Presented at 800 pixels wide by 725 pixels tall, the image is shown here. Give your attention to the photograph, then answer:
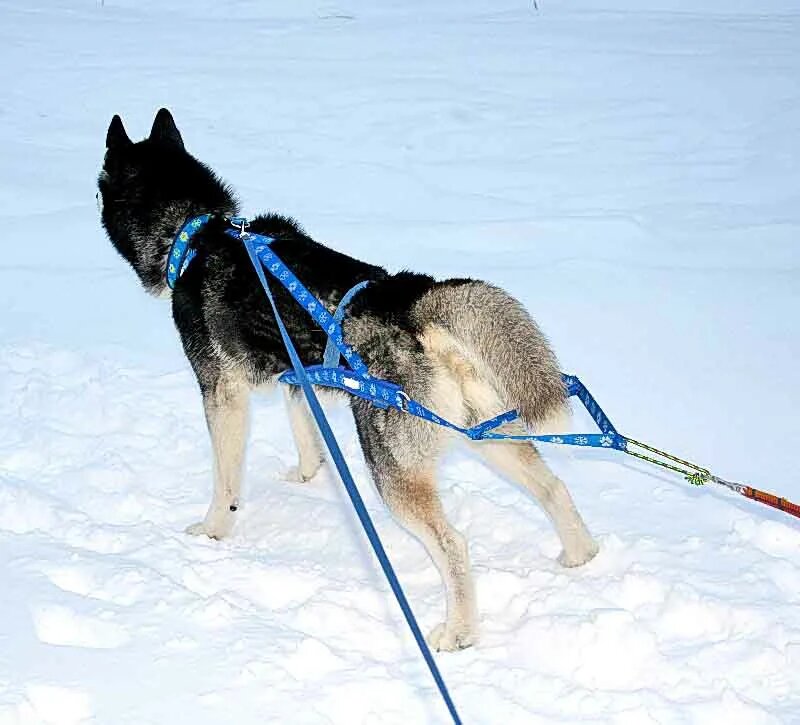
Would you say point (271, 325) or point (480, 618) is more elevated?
point (271, 325)

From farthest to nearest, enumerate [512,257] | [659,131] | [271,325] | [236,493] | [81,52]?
1. [81,52]
2. [659,131]
3. [512,257]
4. [236,493]
5. [271,325]

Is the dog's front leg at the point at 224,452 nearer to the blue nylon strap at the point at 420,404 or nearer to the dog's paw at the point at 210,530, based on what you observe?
the dog's paw at the point at 210,530

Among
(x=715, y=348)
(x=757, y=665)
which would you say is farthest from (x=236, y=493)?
(x=715, y=348)

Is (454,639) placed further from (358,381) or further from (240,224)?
(240,224)

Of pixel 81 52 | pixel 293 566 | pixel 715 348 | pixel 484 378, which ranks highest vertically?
pixel 81 52

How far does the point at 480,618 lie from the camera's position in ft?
12.1

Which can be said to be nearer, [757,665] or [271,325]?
[757,665]

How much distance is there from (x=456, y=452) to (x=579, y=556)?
1025 millimetres

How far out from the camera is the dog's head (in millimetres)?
4625

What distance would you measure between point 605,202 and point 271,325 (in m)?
4.57

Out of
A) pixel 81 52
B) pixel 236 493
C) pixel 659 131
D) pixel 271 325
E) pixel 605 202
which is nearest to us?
pixel 271 325

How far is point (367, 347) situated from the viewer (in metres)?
3.59

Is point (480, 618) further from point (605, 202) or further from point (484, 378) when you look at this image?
point (605, 202)

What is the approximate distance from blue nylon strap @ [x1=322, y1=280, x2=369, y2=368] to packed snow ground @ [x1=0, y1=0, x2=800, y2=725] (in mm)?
881
